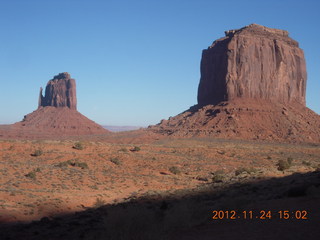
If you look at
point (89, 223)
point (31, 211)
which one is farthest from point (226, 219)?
point (31, 211)

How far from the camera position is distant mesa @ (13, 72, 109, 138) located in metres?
104

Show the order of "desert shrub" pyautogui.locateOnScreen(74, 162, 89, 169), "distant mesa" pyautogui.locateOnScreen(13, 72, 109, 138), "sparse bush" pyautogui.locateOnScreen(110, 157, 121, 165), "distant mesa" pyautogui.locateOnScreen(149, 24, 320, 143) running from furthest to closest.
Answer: "distant mesa" pyautogui.locateOnScreen(13, 72, 109, 138), "distant mesa" pyautogui.locateOnScreen(149, 24, 320, 143), "sparse bush" pyautogui.locateOnScreen(110, 157, 121, 165), "desert shrub" pyautogui.locateOnScreen(74, 162, 89, 169)

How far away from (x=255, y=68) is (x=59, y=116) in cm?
6972

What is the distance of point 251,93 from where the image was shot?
3428 inches

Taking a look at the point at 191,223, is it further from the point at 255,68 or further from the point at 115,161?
the point at 255,68

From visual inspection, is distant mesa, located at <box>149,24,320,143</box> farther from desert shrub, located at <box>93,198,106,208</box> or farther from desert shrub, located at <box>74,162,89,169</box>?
desert shrub, located at <box>93,198,106,208</box>

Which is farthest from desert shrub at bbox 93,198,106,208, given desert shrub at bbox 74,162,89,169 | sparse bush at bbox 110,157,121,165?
sparse bush at bbox 110,157,121,165

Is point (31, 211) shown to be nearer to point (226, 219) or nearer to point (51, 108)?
point (226, 219)

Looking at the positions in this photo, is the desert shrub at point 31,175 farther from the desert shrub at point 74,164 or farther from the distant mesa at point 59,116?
the distant mesa at point 59,116

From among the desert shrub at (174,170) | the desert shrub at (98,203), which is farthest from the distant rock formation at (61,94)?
the desert shrub at (98,203)

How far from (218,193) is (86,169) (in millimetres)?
15092

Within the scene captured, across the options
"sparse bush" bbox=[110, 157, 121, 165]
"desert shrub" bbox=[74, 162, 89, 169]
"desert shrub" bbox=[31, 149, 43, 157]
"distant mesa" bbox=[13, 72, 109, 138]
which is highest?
"distant mesa" bbox=[13, 72, 109, 138]
